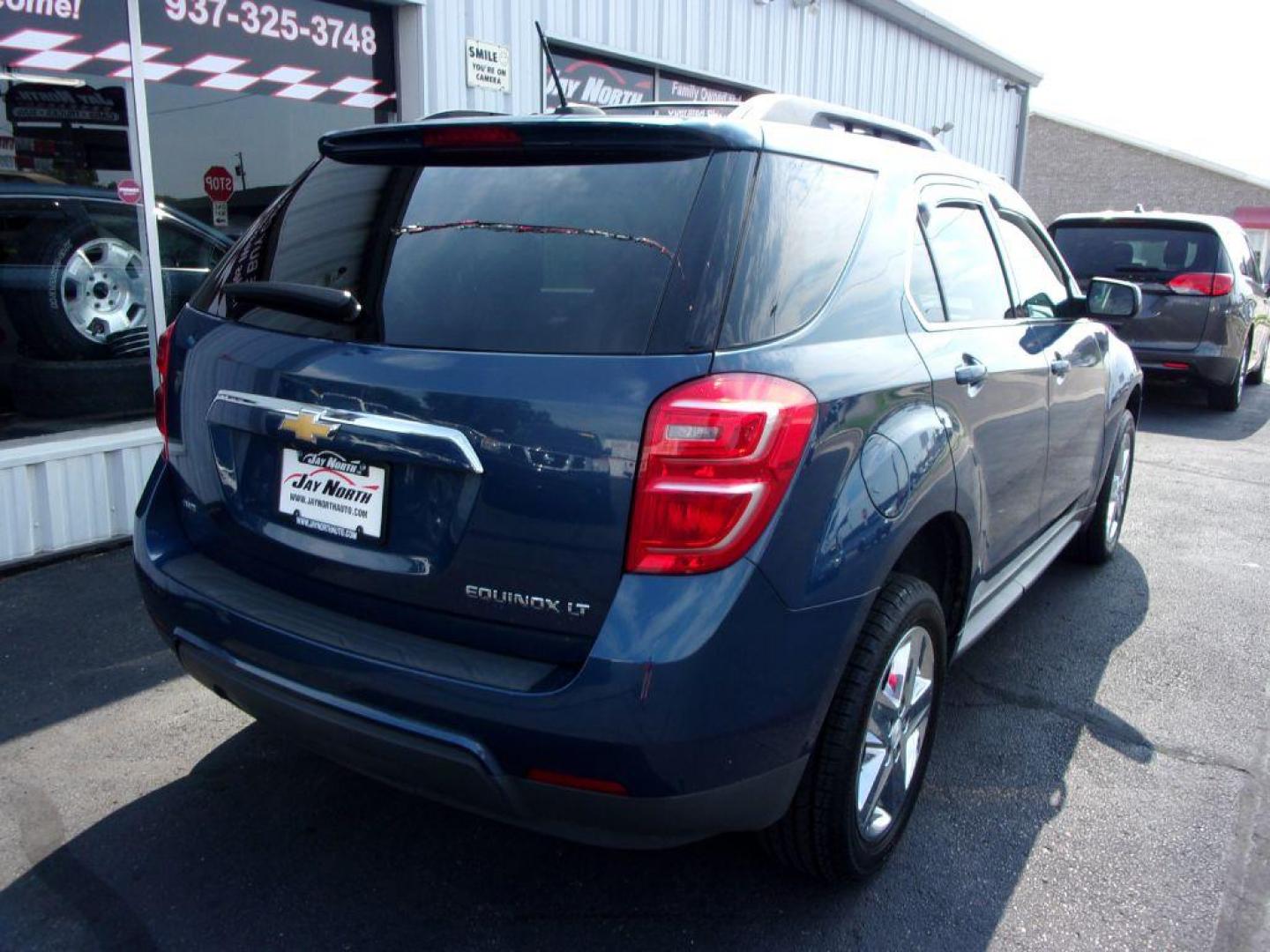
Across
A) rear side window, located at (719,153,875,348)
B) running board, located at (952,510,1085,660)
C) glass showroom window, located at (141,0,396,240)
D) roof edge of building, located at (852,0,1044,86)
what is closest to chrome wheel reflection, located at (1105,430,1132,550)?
running board, located at (952,510,1085,660)

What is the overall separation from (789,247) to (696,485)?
2.02 ft

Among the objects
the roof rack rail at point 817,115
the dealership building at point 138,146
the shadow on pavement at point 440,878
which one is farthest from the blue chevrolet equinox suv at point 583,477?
the dealership building at point 138,146

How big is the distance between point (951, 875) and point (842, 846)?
1.48 ft

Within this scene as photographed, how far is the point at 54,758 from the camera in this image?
9.86ft

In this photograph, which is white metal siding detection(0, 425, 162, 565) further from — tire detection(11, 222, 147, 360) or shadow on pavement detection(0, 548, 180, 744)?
tire detection(11, 222, 147, 360)

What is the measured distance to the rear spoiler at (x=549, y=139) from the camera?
6.86 feet

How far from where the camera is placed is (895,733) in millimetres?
2486

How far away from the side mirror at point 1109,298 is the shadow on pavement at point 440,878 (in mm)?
1806

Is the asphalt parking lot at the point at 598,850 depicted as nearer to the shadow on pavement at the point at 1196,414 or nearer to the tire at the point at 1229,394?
the shadow on pavement at the point at 1196,414

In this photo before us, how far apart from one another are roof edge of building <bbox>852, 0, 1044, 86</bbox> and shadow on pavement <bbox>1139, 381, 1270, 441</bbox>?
184 inches

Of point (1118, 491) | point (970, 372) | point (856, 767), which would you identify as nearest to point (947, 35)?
point (1118, 491)

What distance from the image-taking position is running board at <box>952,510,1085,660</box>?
9.81 feet

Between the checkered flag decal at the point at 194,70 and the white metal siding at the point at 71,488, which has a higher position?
the checkered flag decal at the point at 194,70

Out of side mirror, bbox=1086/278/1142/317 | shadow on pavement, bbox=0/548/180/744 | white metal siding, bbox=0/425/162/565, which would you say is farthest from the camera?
white metal siding, bbox=0/425/162/565
